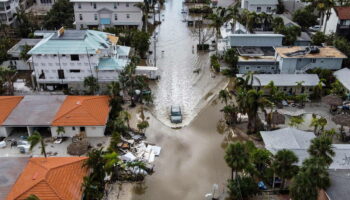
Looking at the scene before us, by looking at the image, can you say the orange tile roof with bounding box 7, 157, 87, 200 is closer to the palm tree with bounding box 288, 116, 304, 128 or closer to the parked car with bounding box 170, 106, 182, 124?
the parked car with bounding box 170, 106, 182, 124

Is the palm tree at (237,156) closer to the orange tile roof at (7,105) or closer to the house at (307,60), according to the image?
the orange tile roof at (7,105)

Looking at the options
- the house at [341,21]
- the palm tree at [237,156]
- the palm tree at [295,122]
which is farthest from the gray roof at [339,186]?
the house at [341,21]

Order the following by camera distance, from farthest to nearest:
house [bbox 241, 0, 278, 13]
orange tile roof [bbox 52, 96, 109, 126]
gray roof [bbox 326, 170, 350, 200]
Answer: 1. house [bbox 241, 0, 278, 13]
2. orange tile roof [bbox 52, 96, 109, 126]
3. gray roof [bbox 326, 170, 350, 200]

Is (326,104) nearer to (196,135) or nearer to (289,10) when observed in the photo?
(196,135)

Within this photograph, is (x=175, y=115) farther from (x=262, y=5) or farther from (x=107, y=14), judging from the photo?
(x=262, y=5)

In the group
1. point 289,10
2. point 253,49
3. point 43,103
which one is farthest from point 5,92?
point 289,10

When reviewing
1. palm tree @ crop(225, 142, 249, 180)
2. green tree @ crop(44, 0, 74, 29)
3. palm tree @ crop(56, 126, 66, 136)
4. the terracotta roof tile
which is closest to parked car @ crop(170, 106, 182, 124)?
palm tree @ crop(56, 126, 66, 136)
